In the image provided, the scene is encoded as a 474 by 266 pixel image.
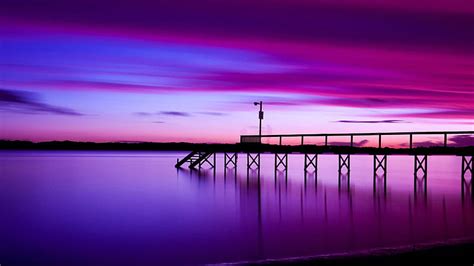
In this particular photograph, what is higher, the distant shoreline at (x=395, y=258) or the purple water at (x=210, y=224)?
the distant shoreline at (x=395, y=258)

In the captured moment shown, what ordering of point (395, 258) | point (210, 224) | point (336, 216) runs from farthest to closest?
point (336, 216)
point (210, 224)
point (395, 258)

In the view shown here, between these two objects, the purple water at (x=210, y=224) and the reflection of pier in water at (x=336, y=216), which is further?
the reflection of pier in water at (x=336, y=216)

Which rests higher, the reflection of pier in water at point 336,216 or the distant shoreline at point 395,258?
the distant shoreline at point 395,258

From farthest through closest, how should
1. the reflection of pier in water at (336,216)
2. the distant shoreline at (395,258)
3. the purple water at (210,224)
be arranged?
the reflection of pier in water at (336,216) < the purple water at (210,224) < the distant shoreline at (395,258)

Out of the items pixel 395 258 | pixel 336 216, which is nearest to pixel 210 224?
pixel 336 216

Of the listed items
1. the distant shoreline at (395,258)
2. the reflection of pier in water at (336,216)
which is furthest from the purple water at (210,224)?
the distant shoreline at (395,258)

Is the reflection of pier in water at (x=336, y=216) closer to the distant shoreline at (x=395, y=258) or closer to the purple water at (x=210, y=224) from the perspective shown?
the purple water at (x=210, y=224)

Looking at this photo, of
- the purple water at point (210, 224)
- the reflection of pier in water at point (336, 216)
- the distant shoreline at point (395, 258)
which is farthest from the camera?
the reflection of pier in water at point (336, 216)

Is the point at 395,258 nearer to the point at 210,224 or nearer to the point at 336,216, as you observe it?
the point at 210,224

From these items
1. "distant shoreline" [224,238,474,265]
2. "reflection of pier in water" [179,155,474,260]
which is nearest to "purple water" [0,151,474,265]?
"reflection of pier in water" [179,155,474,260]

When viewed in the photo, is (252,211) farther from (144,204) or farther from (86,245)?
(86,245)

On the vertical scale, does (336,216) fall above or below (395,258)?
below

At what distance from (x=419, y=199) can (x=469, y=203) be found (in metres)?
2.62

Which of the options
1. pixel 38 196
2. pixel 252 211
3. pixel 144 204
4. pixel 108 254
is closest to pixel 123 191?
pixel 38 196
